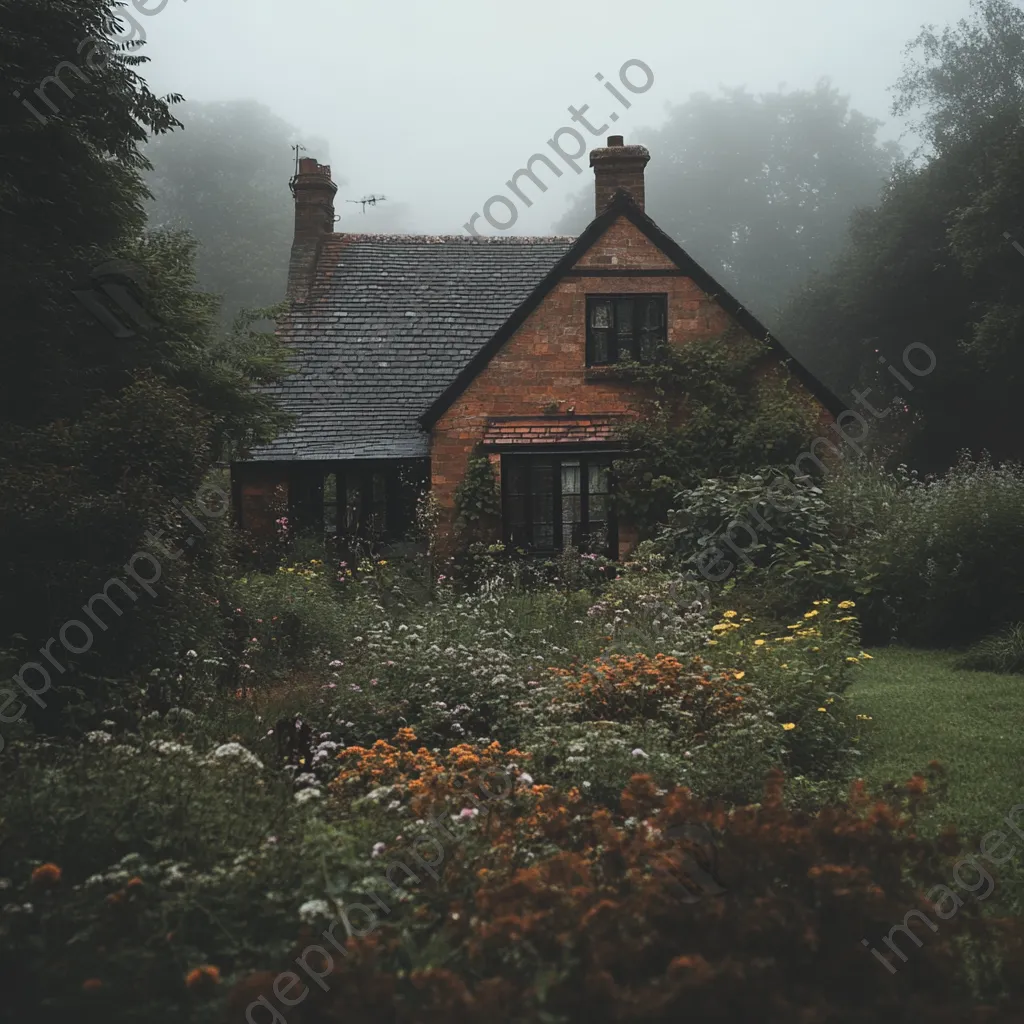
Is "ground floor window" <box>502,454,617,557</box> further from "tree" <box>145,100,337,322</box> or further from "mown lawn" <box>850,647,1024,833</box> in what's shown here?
"tree" <box>145,100,337,322</box>

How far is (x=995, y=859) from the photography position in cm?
538

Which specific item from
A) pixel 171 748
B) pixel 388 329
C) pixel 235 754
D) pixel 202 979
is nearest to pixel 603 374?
pixel 388 329

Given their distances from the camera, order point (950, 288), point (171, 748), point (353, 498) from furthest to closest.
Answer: point (950, 288) → point (353, 498) → point (171, 748)

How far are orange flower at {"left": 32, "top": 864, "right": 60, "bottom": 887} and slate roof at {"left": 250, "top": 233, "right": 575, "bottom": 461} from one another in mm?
13623

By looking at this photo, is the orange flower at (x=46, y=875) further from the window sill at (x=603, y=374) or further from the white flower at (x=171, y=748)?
the window sill at (x=603, y=374)

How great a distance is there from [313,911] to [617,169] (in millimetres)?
17313

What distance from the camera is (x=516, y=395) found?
16.5 metres

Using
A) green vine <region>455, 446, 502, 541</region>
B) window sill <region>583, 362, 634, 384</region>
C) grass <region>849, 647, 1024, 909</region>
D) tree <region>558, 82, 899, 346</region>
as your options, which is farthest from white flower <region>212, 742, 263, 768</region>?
tree <region>558, 82, 899, 346</region>

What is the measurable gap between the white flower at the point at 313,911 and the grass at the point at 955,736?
3169mm

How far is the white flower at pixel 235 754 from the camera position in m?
4.84

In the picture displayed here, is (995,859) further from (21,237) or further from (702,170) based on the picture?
(702,170)

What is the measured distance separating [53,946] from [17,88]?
9246mm

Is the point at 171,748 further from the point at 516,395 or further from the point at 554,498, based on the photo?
the point at 516,395

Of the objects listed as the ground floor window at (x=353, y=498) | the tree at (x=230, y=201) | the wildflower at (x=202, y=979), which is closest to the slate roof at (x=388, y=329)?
the ground floor window at (x=353, y=498)
